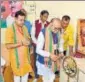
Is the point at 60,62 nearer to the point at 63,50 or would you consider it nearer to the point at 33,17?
the point at 63,50

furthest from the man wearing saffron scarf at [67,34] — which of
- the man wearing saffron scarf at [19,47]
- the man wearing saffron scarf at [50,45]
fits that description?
the man wearing saffron scarf at [19,47]

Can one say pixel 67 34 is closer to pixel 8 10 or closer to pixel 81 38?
pixel 81 38

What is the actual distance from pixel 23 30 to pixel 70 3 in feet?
1.15

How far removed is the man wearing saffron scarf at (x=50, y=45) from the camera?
1634 mm

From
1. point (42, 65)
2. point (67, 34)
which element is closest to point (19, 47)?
point (42, 65)

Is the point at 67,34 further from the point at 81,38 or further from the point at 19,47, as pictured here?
the point at 19,47

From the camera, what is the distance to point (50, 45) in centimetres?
164

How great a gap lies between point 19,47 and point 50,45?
20 cm

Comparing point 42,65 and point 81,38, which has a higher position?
point 81,38

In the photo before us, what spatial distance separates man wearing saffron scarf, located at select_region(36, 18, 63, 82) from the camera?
1634 mm

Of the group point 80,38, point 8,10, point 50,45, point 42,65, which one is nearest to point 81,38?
point 80,38

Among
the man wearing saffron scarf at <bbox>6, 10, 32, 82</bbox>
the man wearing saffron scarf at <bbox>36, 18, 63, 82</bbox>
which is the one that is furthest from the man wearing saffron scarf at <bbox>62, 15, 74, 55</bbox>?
the man wearing saffron scarf at <bbox>6, 10, 32, 82</bbox>

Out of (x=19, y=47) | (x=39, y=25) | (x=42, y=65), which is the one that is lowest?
(x=42, y=65)

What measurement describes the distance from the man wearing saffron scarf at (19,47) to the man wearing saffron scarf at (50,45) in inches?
3.2
